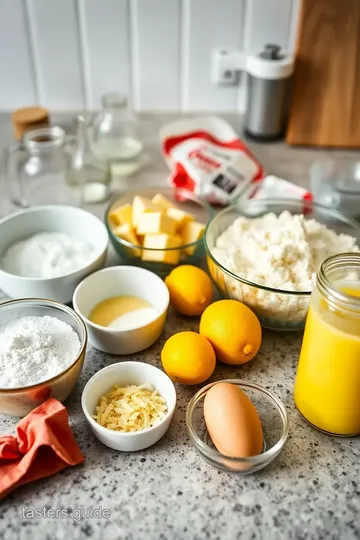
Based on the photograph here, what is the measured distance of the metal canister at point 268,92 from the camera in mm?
1384

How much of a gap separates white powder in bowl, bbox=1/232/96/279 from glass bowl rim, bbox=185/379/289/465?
0.34 metres

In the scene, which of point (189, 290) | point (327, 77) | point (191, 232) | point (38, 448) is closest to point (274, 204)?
point (191, 232)

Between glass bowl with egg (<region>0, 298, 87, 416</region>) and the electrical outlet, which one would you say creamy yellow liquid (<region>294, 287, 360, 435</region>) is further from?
the electrical outlet

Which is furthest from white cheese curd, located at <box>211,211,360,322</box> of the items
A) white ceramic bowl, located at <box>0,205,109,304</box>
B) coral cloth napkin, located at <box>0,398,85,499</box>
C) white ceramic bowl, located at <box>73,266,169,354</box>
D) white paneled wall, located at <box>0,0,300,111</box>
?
white paneled wall, located at <box>0,0,300,111</box>

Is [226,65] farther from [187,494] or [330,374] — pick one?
[187,494]

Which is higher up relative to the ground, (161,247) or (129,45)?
(129,45)

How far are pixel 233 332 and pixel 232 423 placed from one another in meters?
0.17

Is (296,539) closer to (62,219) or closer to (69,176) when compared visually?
(62,219)

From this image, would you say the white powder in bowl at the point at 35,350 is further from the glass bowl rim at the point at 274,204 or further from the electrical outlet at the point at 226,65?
the electrical outlet at the point at 226,65

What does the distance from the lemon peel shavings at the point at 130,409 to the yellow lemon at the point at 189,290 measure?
0.19 meters

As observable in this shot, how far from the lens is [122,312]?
39.4 inches

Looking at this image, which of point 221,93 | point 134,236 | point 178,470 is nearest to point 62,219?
point 134,236

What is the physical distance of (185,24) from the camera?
56.9 inches

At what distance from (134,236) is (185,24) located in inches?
26.2
